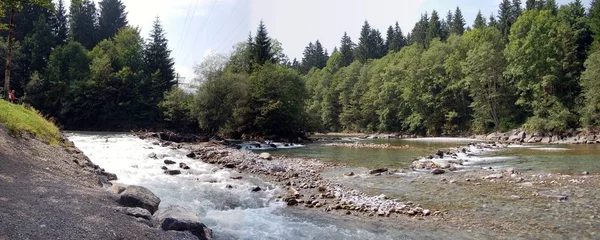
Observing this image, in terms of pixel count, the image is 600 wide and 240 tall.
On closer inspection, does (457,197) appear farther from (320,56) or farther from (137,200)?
(320,56)

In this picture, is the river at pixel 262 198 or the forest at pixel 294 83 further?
the forest at pixel 294 83

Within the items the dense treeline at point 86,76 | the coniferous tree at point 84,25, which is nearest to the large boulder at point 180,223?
the dense treeline at point 86,76

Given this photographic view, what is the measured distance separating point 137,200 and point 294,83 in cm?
4296

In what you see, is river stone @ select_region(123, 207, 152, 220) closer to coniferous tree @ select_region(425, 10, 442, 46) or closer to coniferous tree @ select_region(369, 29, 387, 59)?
→ coniferous tree @ select_region(425, 10, 442, 46)

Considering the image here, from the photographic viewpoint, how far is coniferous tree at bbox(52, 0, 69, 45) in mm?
73562

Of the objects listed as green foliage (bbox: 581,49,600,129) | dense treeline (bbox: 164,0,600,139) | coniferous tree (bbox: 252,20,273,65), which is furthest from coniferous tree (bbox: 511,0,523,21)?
coniferous tree (bbox: 252,20,273,65)

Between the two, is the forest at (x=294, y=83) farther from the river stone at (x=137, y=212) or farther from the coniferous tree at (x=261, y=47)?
the river stone at (x=137, y=212)

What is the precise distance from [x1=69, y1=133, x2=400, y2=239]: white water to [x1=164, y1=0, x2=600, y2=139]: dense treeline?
28.6 meters

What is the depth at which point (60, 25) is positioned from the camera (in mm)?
77250

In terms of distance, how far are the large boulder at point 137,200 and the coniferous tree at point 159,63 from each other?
198 feet

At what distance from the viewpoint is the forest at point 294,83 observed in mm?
49938

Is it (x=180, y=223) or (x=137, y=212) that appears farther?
(x=137, y=212)

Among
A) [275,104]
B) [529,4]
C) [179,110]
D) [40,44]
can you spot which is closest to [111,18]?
[40,44]

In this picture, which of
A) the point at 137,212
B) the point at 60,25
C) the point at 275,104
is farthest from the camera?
Result: the point at 60,25
